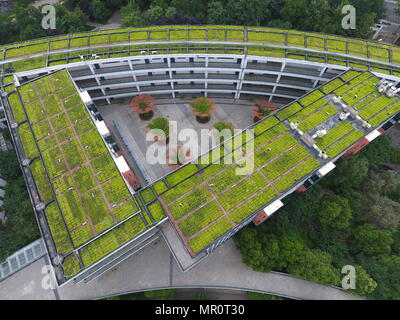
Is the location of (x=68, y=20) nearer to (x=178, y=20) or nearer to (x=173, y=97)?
(x=178, y=20)

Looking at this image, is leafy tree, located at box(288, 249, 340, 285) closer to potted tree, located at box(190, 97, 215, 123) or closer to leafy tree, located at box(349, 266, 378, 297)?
leafy tree, located at box(349, 266, 378, 297)

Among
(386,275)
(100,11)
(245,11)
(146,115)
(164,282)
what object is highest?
(245,11)

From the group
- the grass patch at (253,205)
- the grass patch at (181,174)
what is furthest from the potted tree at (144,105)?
the grass patch at (253,205)

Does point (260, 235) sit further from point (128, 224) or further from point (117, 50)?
point (117, 50)

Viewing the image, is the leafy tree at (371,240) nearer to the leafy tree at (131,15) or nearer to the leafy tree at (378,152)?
the leafy tree at (378,152)

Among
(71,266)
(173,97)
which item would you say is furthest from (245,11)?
(71,266)

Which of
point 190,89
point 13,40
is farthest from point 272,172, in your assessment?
point 13,40

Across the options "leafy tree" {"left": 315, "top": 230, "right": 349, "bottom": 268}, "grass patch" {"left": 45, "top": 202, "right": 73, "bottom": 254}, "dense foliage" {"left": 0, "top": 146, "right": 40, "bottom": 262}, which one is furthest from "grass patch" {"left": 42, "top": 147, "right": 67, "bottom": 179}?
"leafy tree" {"left": 315, "top": 230, "right": 349, "bottom": 268}

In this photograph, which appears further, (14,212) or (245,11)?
(245,11)
